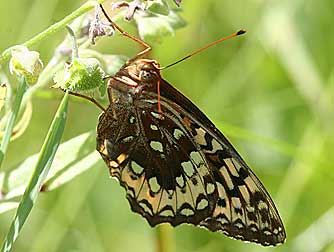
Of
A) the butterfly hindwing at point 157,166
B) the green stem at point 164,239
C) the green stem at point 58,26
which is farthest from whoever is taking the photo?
the green stem at point 164,239

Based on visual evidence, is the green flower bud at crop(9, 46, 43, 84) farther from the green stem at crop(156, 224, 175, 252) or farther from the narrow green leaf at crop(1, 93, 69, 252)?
the green stem at crop(156, 224, 175, 252)

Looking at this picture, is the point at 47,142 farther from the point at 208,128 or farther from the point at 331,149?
the point at 331,149

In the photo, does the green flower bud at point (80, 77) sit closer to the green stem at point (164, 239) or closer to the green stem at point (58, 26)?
the green stem at point (58, 26)

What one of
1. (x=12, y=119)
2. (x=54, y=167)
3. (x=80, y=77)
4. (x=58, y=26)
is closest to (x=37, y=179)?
(x=12, y=119)

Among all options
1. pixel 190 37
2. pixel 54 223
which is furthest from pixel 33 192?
pixel 190 37

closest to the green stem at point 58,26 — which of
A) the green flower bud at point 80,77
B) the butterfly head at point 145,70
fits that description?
the green flower bud at point 80,77

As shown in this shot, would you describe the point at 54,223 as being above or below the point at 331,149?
above
